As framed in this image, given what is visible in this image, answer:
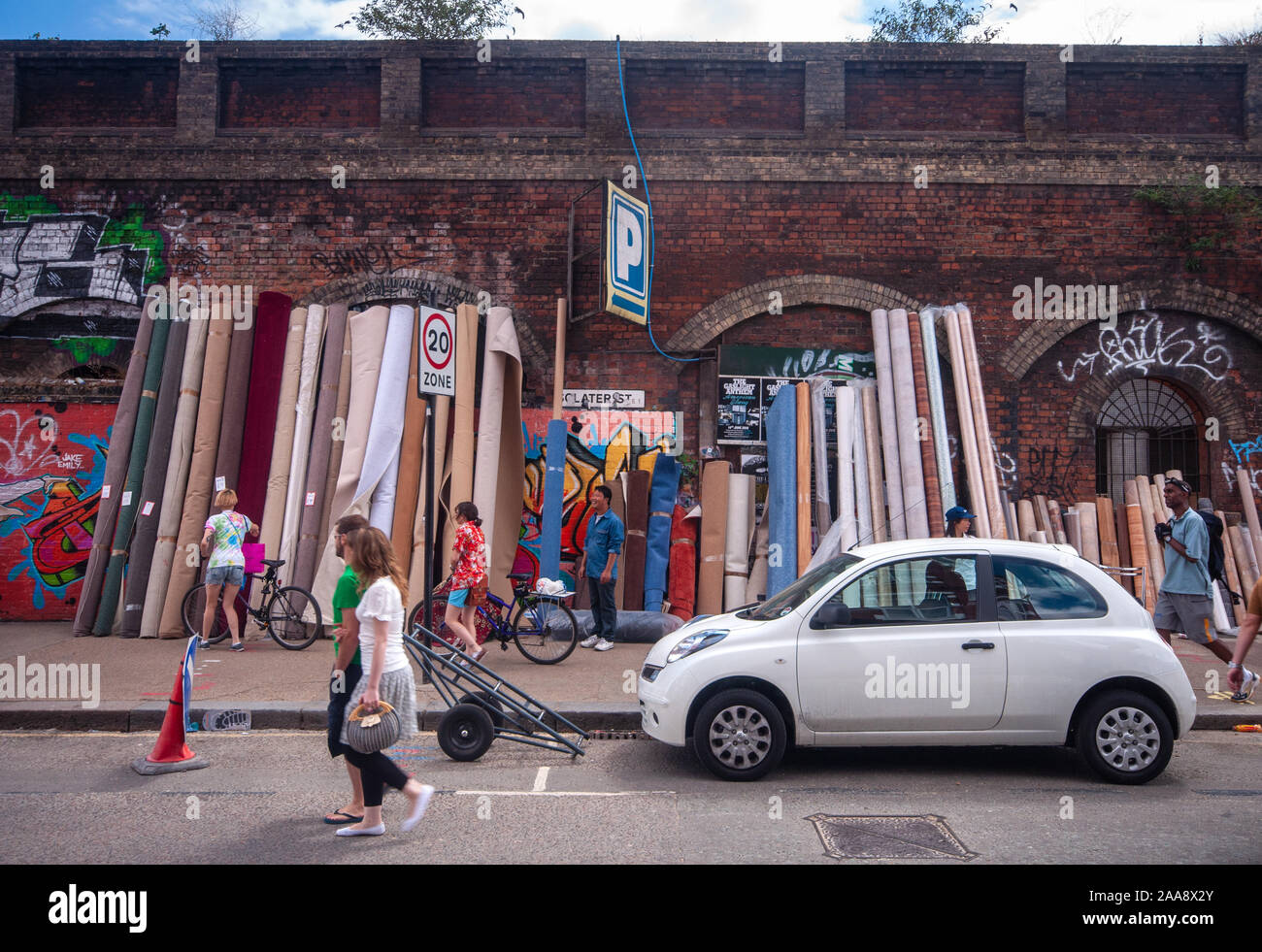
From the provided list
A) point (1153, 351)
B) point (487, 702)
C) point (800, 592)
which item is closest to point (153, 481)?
point (487, 702)

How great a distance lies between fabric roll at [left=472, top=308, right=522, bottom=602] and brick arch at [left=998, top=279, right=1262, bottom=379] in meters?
6.38

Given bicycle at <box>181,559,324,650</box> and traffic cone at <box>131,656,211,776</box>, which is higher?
bicycle at <box>181,559,324,650</box>

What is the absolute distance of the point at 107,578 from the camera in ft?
35.2

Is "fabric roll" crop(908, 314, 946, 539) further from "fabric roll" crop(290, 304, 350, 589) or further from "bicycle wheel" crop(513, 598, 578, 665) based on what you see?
"fabric roll" crop(290, 304, 350, 589)

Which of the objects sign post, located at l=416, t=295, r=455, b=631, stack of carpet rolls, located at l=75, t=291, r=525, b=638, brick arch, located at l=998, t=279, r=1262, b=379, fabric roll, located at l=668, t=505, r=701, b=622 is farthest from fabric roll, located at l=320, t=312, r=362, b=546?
brick arch, located at l=998, t=279, r=1262, b=379

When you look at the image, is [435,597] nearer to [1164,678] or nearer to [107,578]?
[107,578]

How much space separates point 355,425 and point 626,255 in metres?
3.91

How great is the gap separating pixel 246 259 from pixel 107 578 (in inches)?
180

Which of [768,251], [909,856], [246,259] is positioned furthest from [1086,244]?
[246,259]

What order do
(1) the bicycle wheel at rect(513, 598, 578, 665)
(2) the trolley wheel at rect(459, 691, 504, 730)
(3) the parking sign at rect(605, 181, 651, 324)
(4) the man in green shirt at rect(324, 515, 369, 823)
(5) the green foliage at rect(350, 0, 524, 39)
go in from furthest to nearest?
(5) the green foliage at rect(350, 0, 524, 39) → (3) the parking sign at rect(605, 181, 651, 324) → (1) the bicycle wheel at rect(513, 598, 578, 665) → (2) the trolley wheel at rect(459, 691, 504, 730) → (4) the man in green shirt at rect(324, 515, 369, 823)

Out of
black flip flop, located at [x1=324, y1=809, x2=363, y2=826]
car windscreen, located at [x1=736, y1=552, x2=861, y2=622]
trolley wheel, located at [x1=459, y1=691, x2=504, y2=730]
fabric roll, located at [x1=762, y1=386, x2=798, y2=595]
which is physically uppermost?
fabric roll, located at [x1=762, y1=386, x2=798, y2=595]

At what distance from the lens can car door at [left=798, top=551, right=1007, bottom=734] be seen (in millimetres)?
5977

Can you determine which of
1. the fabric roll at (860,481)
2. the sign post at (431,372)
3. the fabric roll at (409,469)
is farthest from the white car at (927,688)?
the fabric roll at (409,469)

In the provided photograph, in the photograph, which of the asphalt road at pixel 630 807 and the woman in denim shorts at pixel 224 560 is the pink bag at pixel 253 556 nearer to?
the woman in denim shorts at pixel 224 560
